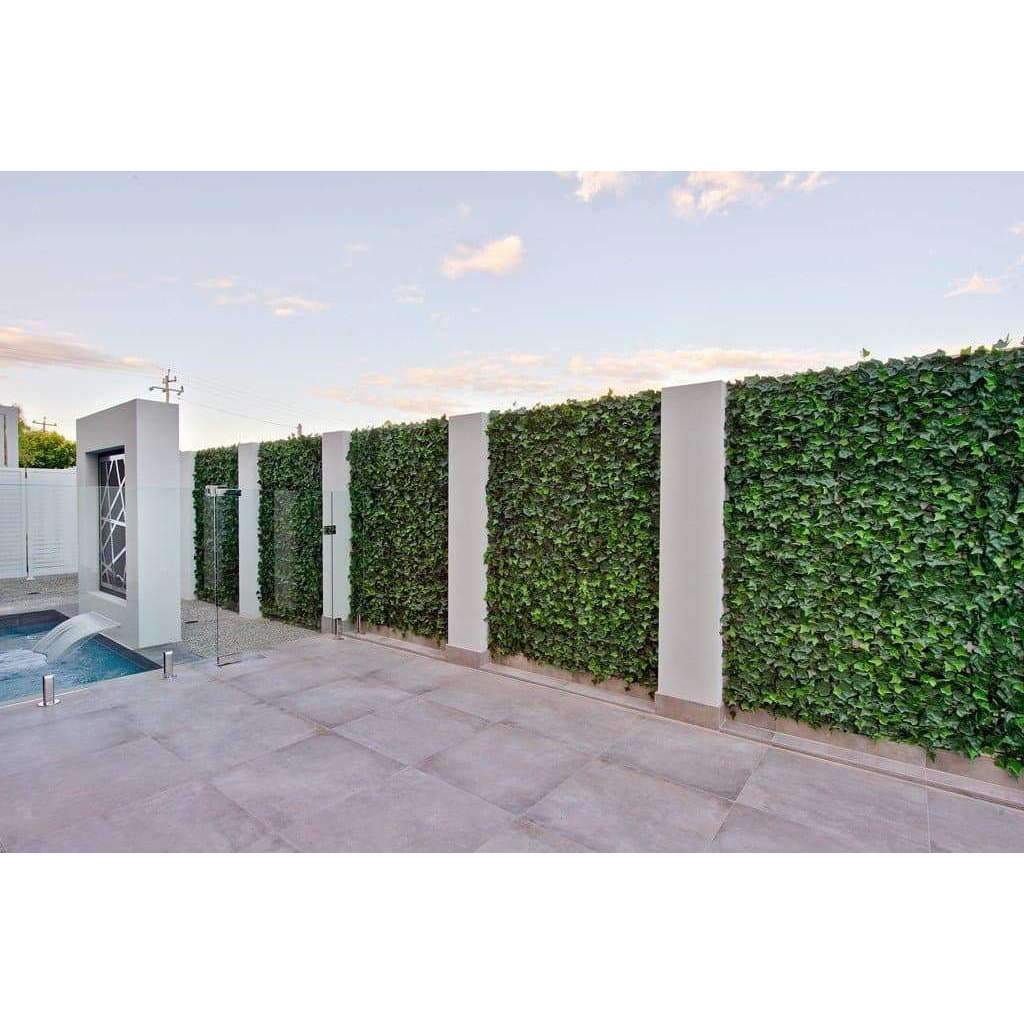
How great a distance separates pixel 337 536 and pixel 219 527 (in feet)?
7.65

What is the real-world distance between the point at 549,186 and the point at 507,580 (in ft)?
16.3

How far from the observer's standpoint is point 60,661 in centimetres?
596

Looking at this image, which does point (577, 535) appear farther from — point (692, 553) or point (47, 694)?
point (47, 694)

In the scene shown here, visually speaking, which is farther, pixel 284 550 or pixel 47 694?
pixel 284 550

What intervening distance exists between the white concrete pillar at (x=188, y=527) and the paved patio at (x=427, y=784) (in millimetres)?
5596

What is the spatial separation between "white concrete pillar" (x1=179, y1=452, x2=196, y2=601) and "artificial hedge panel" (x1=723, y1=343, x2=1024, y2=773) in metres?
9.85

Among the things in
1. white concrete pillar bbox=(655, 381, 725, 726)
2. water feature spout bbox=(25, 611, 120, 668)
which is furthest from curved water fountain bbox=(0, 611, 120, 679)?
white concrete pillar bbox=(655, 381, 725, 726)

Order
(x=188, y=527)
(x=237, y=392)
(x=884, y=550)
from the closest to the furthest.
→ (x=884, y=550)
(x=188, y=527)
(x=237, y=392)

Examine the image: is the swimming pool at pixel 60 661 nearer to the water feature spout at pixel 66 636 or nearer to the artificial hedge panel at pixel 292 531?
the water feature spout at pixel 66 636

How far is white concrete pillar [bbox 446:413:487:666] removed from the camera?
615cm

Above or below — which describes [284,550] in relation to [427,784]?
above

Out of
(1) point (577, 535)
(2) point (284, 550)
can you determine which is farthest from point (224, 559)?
(1) point (577, 535)
